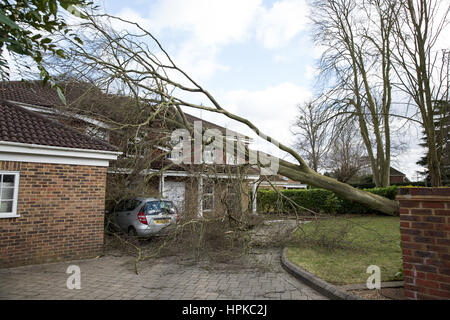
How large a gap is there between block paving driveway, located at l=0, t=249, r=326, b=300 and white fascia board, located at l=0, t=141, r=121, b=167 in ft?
8.36

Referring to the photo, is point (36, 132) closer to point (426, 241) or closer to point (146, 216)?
point (146, 216)

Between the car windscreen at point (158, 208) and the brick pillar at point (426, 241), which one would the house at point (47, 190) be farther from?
the brick pillar at point (426, 241)

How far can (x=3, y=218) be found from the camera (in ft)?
21.3

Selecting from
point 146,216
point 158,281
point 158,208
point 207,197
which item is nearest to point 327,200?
point 207,197

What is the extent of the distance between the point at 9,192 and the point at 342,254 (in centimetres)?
822

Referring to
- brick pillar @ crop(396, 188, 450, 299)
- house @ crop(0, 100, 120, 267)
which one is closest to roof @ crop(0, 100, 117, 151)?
house @ crop(0, 100, 120, 267)

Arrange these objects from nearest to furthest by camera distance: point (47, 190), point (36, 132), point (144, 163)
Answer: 1. point (47, 190)
2. point (36, 132)
3. point (144, 163)

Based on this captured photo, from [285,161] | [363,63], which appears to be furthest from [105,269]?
[363,63]

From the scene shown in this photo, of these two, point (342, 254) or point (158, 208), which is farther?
point (158, 208)

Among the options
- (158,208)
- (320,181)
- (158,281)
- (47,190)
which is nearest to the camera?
(158,281)

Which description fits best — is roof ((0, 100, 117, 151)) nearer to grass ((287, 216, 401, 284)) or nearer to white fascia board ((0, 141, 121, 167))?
white fascia board ((0, 141, 121, 167))

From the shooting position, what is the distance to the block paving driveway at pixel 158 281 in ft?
15.7

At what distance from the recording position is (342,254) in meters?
7.21

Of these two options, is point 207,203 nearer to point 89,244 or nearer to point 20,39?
point 89,244
